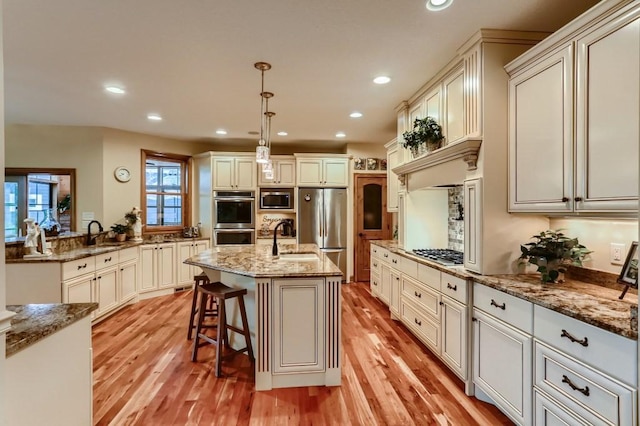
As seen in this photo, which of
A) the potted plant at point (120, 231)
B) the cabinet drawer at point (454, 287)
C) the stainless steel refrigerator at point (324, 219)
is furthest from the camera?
the stainless steel refrigerator at point (324, 219)

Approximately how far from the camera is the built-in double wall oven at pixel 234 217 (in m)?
5.52

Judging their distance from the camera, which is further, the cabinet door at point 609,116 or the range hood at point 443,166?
the range hood at point 443,166

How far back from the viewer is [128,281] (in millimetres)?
4434

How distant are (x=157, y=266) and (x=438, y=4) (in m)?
4.84

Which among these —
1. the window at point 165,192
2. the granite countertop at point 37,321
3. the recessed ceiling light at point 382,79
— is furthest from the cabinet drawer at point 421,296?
the window at point 165,192

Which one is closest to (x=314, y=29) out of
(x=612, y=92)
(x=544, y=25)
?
(x=544, y=25)

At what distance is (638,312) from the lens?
3.94ft

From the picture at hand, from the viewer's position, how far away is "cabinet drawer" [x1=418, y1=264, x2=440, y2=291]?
269 centimetres

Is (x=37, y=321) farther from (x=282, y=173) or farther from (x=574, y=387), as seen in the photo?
(x=282, y=173)

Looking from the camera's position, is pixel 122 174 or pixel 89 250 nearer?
pixel 89 250

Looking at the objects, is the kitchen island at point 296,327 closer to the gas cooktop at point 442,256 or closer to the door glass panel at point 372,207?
the gas cooktop at point 442,256

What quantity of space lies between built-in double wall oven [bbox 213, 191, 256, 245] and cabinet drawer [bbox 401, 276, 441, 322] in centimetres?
308

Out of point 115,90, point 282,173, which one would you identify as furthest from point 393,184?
point 115,90

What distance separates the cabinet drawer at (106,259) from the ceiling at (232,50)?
1.78 meters
